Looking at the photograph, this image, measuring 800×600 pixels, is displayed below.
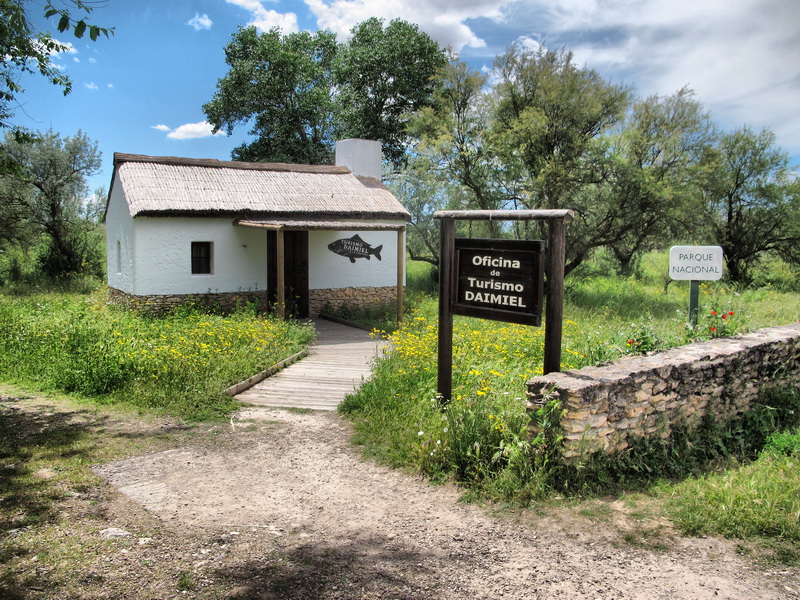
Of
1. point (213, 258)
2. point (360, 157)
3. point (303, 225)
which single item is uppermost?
point (360, 157)

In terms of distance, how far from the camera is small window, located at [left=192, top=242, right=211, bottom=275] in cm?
1486

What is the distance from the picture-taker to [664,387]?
18.4ft

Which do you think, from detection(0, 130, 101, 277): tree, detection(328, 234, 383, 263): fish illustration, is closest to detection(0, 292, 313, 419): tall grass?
detection(328, 234, 383, 263): fish illustration

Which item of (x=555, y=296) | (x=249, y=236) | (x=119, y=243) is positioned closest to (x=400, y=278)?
(x=249, y=236)

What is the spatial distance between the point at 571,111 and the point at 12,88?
15.1 meters

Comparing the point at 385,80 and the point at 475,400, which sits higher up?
the point at 385,80

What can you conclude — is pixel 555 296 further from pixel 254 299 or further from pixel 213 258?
pixel 213 258

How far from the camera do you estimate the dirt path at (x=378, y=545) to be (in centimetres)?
359

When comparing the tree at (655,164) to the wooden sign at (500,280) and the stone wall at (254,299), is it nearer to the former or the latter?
the stone wall at (254,299)

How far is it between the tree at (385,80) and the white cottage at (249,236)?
37.2 feet

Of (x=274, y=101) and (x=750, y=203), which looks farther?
(x=274, y=101)

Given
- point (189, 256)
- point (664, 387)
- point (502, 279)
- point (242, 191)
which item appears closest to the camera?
point (664, 387)

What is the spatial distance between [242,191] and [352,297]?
13.6ft

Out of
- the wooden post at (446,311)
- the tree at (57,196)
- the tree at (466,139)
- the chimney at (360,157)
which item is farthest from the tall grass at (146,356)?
the tree at (57,196)
